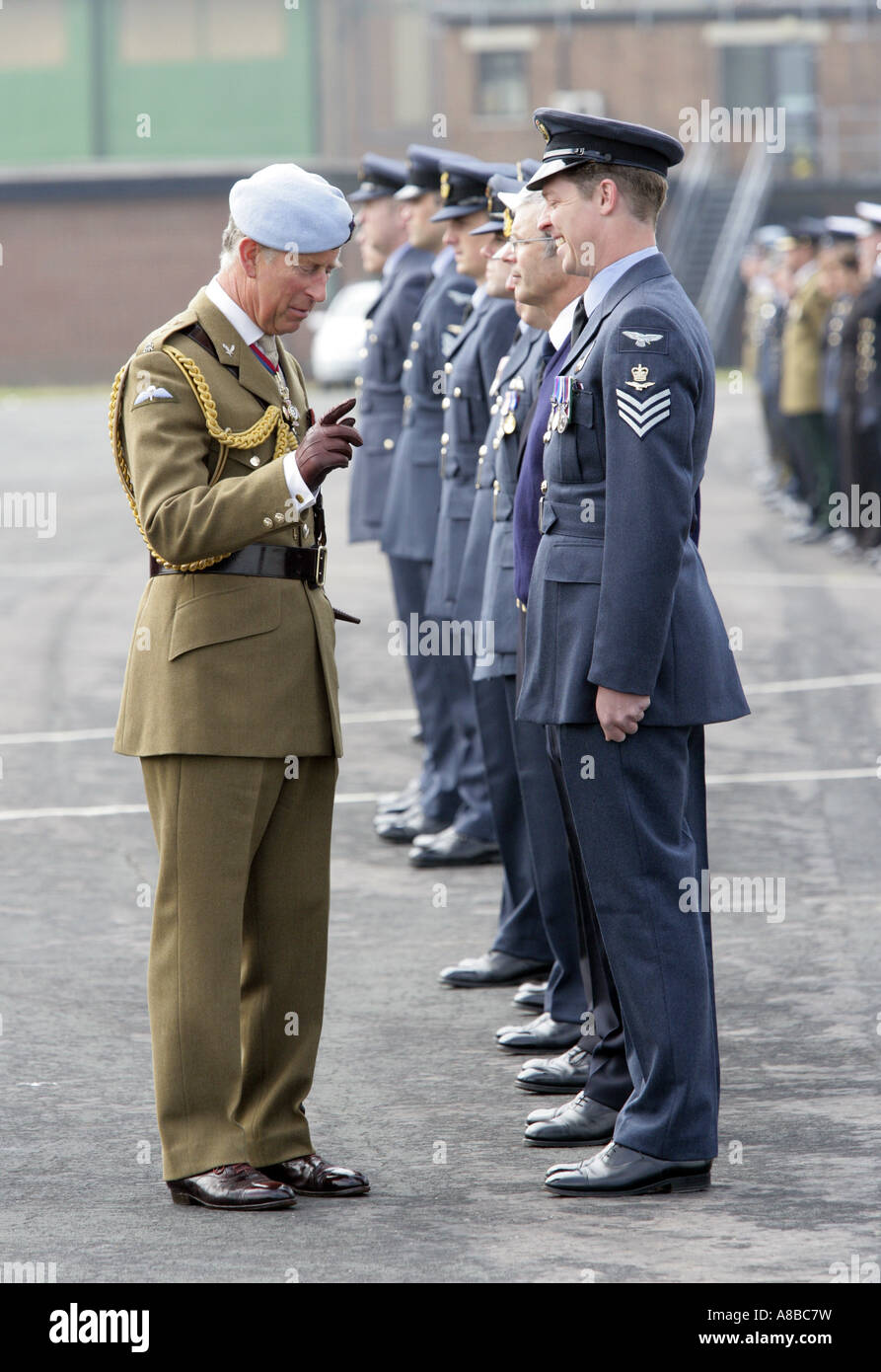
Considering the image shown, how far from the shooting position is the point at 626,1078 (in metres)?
5.05

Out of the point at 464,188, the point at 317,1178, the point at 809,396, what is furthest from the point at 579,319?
the point at 809,396

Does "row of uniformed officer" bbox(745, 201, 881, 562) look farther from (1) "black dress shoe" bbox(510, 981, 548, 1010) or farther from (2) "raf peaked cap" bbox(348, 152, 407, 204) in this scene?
(1) "black dress shoe" bbox(510, 981, 548, 1010)

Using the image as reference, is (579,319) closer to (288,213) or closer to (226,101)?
(288,213)

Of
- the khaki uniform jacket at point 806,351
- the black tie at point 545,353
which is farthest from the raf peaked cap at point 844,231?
the black tie at point 545,353

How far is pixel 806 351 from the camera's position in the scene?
18156 mm

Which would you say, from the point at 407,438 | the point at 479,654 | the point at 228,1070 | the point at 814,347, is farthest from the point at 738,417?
the point at 228,1070

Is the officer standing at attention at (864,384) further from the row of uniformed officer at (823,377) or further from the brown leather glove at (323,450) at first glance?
the brown leather glove at (323,450)

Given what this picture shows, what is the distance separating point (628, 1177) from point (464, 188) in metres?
3.91

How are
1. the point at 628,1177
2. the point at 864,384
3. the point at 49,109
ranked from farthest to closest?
the point at 49,109
the point at 864,384
the point at 628,1177

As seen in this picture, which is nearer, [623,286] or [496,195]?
[623,286]

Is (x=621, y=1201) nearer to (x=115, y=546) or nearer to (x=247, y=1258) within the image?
(x=247, y=1258)

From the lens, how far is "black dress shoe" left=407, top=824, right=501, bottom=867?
318 inches

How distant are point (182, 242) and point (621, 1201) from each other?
1615 inches

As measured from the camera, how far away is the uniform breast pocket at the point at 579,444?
4.61 m
